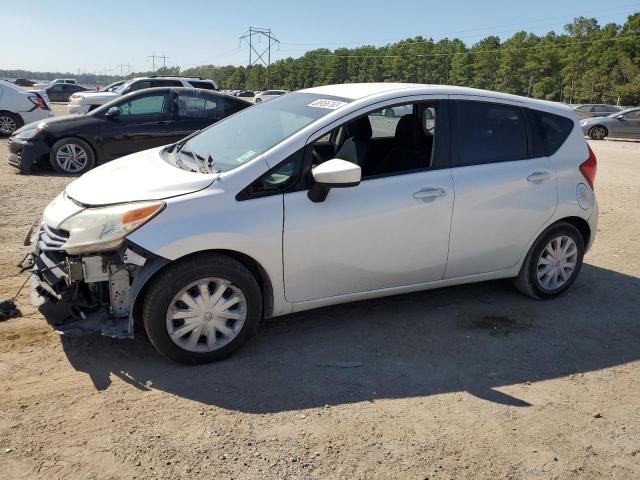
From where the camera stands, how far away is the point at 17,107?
15188 mm

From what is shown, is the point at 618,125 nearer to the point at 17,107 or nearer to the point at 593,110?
the point at 593,110

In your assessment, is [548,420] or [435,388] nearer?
[548,420]

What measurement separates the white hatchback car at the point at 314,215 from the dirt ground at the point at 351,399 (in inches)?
12.3

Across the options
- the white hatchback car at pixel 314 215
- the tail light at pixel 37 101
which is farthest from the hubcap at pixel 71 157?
the white hatchback car at pixel 314 215

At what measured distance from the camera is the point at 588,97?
58.4 m

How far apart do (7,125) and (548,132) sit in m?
14.8

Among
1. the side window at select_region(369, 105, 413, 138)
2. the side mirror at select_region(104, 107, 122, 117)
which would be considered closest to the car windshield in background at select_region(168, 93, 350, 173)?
the side window at select_region(369, 105, 413, 138)

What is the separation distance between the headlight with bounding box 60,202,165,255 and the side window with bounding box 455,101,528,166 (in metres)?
2.36

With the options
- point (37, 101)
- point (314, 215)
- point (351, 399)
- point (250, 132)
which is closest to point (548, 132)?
point (314, 215)

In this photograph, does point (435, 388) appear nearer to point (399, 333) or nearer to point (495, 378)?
point (495, 378)

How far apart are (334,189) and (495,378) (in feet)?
5.39

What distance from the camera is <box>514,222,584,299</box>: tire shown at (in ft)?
16.3

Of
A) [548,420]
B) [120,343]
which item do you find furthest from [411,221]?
[120,343]

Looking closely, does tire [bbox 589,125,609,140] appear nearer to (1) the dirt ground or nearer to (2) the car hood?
(1) the dirt ground
